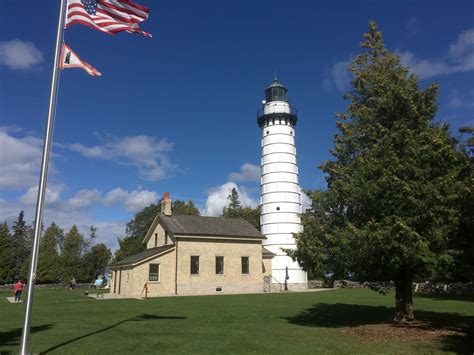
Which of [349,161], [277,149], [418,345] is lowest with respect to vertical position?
[418,345]

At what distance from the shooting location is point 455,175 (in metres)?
13.1

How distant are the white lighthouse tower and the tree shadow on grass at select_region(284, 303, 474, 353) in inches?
954

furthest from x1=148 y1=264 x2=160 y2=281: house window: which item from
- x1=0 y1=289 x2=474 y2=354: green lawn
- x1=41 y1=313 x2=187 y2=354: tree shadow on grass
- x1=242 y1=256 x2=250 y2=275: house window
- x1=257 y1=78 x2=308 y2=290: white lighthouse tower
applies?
x1=41 y1=313 x2=187 y2=354: tree shadow on grass

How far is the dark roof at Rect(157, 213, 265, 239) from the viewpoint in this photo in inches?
1535

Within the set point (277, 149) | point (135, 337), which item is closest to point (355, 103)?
point (135, 337)

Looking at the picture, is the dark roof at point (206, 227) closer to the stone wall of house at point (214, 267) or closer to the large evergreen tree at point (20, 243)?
the stone wall of house at point (214, 267)

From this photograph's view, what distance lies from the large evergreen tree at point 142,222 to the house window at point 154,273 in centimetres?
2385

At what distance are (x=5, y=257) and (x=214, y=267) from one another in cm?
4154

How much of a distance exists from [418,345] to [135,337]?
26.3 ft

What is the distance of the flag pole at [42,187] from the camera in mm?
8148

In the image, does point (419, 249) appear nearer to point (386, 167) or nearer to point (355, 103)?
point (386, 167)

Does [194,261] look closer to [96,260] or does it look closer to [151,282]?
[151,282]

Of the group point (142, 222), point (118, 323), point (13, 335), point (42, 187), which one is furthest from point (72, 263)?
point (42, 187)

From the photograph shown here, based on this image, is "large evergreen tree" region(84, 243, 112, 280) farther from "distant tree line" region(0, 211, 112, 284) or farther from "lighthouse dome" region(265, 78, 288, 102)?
"lighthouse dome" region(265, 78, 288, 102)
